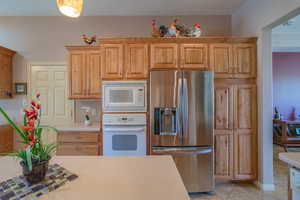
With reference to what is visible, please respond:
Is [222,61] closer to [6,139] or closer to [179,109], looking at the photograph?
[179,109]

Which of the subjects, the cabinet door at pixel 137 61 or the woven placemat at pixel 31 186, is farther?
the cabinet door at pixel 137 61

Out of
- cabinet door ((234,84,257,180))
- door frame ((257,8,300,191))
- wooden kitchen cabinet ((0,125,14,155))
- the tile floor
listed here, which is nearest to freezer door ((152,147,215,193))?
the tile floor

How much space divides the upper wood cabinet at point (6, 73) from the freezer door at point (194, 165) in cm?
308

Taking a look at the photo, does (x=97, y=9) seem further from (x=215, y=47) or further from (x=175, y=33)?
(x=215, y=47)

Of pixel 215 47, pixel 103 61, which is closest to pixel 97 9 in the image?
pixel 103 61

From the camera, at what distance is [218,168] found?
113 inches

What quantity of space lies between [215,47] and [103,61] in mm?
1806

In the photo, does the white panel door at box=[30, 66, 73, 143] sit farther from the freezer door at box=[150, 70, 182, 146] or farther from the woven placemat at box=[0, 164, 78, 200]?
the woven placemat at box=[0, 164, 78, 200]

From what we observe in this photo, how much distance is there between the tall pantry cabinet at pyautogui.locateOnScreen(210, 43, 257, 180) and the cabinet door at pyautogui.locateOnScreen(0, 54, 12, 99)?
3818 mm

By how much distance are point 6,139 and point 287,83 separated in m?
7.62

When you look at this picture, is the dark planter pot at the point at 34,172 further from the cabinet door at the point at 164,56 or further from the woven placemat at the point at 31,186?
the cabinet door at the point at 164,56

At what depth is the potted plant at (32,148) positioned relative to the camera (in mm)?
1025

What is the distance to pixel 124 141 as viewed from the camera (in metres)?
2.78

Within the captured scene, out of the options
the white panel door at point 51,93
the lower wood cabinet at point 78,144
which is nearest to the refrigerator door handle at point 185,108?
the lower wood cabinet at point 78,144
